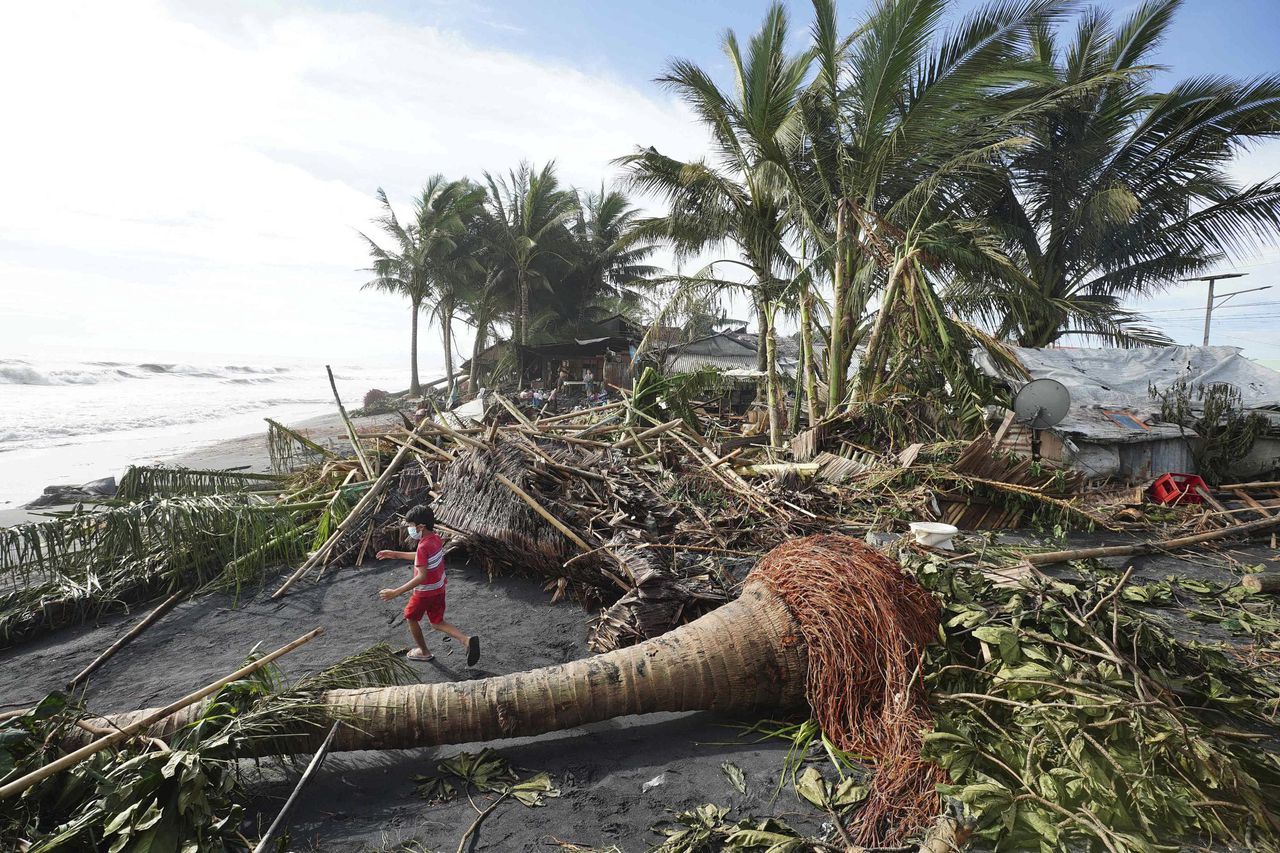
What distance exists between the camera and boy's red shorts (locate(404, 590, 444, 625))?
4.33 meters

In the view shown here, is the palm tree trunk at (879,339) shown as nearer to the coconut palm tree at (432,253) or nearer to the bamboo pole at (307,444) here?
the bamboo pole at (307,444)

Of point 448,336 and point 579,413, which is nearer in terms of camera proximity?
point 579,413

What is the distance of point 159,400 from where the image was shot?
31.7 m

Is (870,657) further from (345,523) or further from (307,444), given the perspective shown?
(307,444)

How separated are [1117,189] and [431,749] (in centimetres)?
1524

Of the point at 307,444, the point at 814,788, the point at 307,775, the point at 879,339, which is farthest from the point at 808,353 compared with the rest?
the point at 307,775

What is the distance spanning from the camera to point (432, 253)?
31.0 meters

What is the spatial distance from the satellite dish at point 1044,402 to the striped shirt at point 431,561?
7339 mm

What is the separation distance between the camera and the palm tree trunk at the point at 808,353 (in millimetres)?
9469

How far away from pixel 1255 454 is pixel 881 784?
36.2ft

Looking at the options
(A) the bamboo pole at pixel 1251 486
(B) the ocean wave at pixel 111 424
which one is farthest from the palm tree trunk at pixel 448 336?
(A) the bamboo pole at pixel 1251 486

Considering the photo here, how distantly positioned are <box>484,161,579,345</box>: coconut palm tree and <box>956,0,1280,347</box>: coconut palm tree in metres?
20.2

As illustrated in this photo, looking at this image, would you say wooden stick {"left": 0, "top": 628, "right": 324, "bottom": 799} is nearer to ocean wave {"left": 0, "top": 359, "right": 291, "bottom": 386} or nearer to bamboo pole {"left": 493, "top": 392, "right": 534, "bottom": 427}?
bamboo pole {"left": 493, "top": 392, "right": 534, "bottom": 427}

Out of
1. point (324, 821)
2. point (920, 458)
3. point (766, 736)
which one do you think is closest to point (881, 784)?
point (766, 736)
